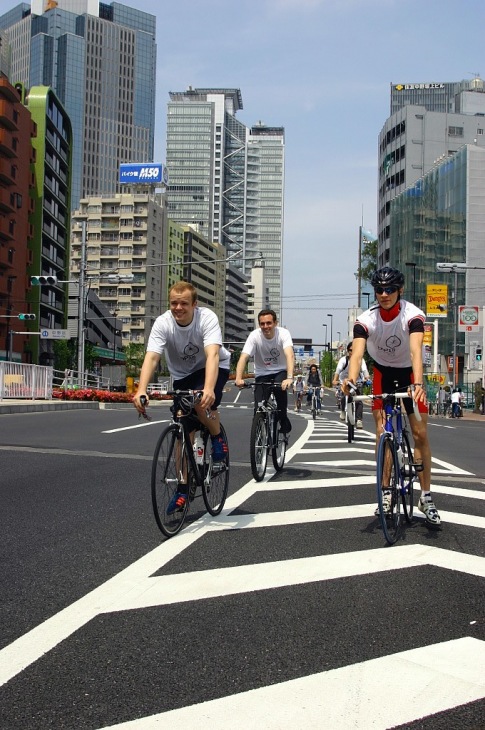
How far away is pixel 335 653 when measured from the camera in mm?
2875

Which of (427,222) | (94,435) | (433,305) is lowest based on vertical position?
(94,435)

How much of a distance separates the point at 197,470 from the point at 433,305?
145ft

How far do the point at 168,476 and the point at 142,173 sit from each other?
435 feet

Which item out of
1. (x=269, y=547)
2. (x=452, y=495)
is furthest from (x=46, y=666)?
(x=452, y=495)

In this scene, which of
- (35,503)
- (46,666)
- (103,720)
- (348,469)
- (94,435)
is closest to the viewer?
(103,720)

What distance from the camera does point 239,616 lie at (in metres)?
3.29

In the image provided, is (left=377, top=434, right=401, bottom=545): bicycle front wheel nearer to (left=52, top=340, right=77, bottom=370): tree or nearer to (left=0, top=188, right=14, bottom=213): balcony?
(left=0, top=188, right=14, bottom=213): balcony

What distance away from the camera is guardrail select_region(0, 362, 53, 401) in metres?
25.3

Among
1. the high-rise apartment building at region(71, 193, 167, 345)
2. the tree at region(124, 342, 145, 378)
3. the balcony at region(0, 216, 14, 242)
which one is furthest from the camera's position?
the high-rise apartment building at region(71, 193, 167, 345)

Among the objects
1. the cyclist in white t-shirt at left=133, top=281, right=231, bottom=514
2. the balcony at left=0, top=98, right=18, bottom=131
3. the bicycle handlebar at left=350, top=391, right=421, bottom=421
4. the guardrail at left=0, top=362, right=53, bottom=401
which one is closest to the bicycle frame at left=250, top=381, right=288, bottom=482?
the cyclist in white t-shirt at left=133, top=281, right=231, bottom=514

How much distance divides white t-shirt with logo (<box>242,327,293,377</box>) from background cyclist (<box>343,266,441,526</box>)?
2654 mm

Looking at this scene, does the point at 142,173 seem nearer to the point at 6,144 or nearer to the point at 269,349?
the point at 6,144

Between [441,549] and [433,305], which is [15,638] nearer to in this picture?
→ [441,549]

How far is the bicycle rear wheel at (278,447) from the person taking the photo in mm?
8211
